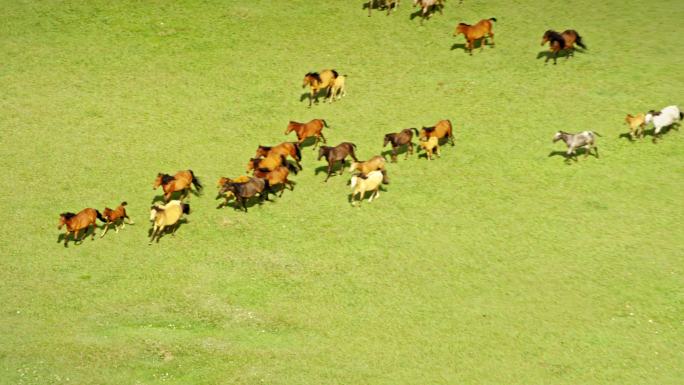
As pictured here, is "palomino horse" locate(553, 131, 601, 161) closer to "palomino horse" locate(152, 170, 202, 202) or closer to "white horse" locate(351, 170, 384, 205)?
"white horse" locate(351, 170, 384, 205)

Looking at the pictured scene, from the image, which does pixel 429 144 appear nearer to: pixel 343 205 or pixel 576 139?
pixel 343 205

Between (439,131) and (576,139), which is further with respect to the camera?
(439,131)

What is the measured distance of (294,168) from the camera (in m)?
18.4

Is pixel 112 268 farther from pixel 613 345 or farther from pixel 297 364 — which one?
pixel 613 345

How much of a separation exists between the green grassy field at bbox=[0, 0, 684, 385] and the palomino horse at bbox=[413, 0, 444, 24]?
30 centimetres

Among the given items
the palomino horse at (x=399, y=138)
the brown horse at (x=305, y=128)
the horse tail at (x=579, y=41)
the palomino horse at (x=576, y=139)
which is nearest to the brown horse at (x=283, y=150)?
the brown horse at (x=305, y=128)

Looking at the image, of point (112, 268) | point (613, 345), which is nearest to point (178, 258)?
point (112, 268)

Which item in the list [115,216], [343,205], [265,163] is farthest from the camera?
[265,163]

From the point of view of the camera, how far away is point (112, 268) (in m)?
16.0

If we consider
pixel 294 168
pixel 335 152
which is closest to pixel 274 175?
pixel 294 168

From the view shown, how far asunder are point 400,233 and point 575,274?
3.83 metres

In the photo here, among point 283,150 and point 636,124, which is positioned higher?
point 636,124

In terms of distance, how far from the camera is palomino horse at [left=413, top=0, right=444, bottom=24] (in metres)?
23.9

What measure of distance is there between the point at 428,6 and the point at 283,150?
886cm
